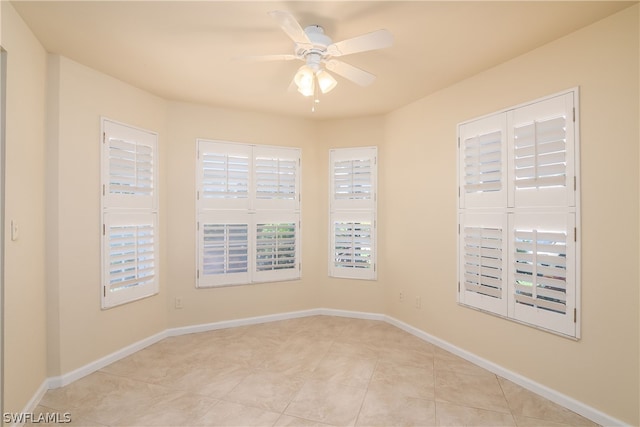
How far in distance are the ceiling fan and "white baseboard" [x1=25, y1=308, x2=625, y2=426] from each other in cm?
259

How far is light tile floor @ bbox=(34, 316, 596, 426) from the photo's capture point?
221 cm

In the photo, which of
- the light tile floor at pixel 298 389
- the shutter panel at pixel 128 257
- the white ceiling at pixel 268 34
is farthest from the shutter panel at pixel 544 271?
the shutter panel at pixel 128 257

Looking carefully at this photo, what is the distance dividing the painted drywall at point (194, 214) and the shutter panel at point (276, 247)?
4.4 inches

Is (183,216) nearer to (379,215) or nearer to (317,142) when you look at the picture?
(317,142)

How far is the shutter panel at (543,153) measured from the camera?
92.3 inches

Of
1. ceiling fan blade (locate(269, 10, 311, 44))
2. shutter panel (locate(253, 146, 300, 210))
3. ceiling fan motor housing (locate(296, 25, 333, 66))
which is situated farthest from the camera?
shutter panel (locate(253, 146, 300, 210))

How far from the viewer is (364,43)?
1942 mm

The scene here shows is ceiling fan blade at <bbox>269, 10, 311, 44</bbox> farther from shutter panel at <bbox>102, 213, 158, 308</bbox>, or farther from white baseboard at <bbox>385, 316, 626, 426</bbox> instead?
white baseboard at <bbox>385, 316, 626, 426</bbox>

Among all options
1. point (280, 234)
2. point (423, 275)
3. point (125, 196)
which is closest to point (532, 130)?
A: point (423, 275)

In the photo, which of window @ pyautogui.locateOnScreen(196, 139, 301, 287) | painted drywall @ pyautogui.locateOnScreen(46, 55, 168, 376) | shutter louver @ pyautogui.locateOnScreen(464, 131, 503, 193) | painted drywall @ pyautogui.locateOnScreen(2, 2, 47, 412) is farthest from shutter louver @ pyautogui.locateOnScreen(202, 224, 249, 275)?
shutter louver @ pyautogui.locateOnScreen(464, 131, 503, 193)

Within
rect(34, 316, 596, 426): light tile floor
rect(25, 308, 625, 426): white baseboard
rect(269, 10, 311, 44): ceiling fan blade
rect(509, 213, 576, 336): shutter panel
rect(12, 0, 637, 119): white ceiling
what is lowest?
rect(34, 316, 596, 426): light tile floor

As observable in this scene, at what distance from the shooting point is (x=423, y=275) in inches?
143

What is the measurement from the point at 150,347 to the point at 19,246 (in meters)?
1.70

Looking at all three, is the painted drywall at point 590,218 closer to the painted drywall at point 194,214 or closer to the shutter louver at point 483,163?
the shutter louver at point 483,163
